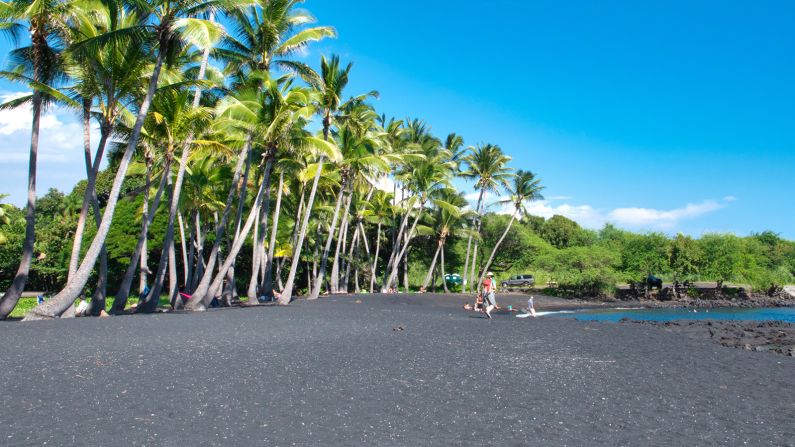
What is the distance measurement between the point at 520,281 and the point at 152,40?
1770 inches

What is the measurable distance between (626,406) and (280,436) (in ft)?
14.8

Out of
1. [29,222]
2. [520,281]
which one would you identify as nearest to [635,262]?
[520,281]

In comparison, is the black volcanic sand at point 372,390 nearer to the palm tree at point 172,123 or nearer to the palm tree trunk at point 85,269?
the palm tree trunk at point 85,269

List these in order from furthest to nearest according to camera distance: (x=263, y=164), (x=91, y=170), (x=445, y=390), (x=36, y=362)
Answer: (x=263, y=164), (x=91, y=170), (x=36, y=362), (x=445, y=390)

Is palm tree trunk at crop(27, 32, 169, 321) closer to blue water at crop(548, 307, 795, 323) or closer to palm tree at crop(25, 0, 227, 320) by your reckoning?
palm tree at crop(25, 0, 227, 320)

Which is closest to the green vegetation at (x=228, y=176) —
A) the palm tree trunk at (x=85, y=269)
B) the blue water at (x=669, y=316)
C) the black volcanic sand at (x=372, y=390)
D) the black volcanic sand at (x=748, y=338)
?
the palm tree trunk at (x=85, y=269)

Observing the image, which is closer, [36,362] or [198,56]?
[36,362]

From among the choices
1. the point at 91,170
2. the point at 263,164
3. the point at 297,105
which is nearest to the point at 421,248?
the point at 263,164

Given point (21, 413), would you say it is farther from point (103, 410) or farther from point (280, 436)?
point (280, 436)

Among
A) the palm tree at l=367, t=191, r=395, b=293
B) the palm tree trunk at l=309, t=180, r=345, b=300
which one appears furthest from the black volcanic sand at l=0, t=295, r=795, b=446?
the palm tree at l=367, t=191, r=395, b=293

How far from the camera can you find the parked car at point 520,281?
51.8 meters

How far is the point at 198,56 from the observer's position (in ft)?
69.4

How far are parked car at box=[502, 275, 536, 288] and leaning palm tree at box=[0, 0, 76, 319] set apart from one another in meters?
41.7

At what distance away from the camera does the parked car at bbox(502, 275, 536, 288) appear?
51781 millimetres
